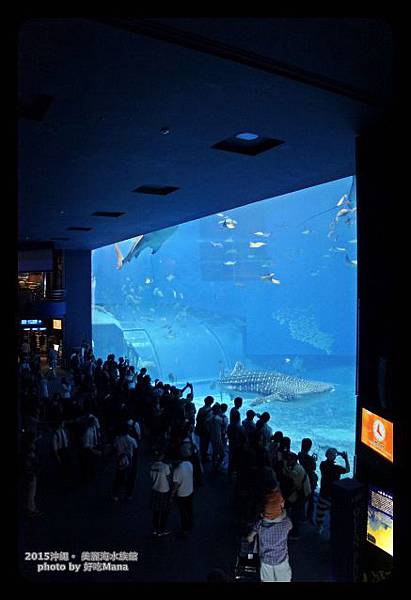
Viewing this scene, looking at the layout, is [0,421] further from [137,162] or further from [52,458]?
[52,458]

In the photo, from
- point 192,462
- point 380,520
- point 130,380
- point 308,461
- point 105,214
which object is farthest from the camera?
point 130,380

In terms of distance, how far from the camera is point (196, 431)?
8.60 m

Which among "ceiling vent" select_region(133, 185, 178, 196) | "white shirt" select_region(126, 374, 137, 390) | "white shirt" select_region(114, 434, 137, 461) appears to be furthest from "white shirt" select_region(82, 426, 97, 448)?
"ceiling vent" select_region(133, 185, 178, 196)

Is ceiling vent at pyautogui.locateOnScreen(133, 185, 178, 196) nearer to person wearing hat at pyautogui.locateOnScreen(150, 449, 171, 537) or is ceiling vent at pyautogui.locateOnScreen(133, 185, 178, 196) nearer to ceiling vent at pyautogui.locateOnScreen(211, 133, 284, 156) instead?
ceiling vent at pyautogui.locateOnScreen(211, 133, 284, 156)

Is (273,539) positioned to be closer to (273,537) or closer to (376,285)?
(273,537)

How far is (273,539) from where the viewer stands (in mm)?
4371

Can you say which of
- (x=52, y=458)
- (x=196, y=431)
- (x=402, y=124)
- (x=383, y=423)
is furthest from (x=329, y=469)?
(x=52, y=458)

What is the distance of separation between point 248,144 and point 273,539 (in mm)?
5205

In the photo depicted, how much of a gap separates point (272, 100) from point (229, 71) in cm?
85

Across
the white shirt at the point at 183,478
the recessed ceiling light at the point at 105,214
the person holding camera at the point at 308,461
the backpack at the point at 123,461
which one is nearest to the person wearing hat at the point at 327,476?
the person holding camera at the point at 308,461

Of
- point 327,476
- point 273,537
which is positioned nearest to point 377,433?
point 327,476

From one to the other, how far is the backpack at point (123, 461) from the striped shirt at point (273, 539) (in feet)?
9.83

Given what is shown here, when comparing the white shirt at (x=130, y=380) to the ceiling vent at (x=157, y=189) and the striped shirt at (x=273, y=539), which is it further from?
the striped shirt at (x=273, y=539)

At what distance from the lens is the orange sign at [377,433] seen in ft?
14.9
